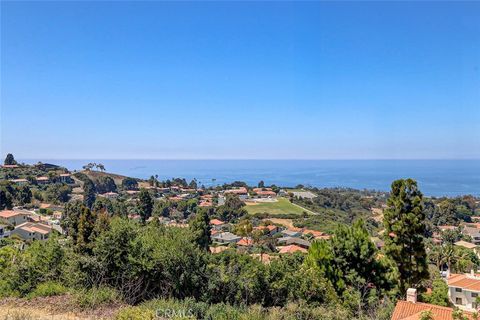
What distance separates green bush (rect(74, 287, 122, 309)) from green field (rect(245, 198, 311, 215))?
168 feet

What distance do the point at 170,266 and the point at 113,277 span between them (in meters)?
1.16

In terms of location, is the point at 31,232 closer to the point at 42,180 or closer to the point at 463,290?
the point at 42,180

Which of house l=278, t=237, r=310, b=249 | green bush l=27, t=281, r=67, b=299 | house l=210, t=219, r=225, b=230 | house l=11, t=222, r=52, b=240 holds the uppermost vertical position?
green bush l=27, t=281, r=67, b=299

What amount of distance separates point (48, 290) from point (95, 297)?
3.82 feet

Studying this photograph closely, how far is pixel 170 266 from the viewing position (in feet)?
23.1

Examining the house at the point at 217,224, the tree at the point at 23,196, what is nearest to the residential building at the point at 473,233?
the house at the point at 217,224

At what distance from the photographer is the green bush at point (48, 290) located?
6.33 meters

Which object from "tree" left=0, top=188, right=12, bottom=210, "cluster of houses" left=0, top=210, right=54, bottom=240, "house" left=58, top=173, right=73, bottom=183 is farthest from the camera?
"house" left=58, top=173, right=73, bottom=183

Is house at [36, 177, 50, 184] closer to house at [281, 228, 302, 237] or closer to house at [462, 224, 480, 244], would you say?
house at [281, 228, 302, 237]

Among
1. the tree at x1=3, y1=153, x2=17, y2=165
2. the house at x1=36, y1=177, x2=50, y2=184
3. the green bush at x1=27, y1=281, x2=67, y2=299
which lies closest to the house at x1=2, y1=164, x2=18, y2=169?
the tree at x1=3, y1=153, x2=17, y2=165

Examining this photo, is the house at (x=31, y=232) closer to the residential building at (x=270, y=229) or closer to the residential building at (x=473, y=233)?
the residential building at (x=270, y=229)

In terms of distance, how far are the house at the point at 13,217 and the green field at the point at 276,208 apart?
32.1 meters

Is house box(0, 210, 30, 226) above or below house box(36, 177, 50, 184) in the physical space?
below

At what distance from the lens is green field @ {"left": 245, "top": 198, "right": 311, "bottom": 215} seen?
58781mm
